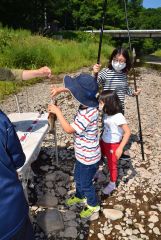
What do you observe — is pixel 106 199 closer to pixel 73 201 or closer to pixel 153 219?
pixel 73 201

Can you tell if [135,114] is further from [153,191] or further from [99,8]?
[99,8]

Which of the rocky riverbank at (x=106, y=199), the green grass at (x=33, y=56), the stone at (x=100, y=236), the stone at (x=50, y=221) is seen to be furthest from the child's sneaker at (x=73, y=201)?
the green grass at (x=33, y=56)

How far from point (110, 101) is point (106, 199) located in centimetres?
147

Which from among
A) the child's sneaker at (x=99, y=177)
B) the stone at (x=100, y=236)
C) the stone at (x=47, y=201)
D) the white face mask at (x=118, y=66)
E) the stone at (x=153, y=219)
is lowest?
A: the stone at (x=100, y=236)

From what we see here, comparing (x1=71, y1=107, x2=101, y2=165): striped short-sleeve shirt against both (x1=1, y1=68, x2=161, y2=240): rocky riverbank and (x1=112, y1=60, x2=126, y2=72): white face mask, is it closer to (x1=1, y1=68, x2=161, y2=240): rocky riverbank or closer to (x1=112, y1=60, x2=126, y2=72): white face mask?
(x1=1, y1=68, x2=161, y2=240): rocky riverbank

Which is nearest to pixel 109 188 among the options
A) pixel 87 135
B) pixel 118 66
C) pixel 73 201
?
pixel 73 201

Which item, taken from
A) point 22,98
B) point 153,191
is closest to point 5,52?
point 22,98

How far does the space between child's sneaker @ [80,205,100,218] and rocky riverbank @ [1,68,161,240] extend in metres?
0.09

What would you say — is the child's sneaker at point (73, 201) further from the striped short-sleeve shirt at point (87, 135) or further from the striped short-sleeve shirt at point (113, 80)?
the striped short-sleeve shirt at point (113, 80)

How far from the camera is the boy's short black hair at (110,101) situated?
4242mm

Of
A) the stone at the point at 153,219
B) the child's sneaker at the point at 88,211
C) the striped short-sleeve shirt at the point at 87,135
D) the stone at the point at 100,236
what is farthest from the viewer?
the stone at the point at 153,219

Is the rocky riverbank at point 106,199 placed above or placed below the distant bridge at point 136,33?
below

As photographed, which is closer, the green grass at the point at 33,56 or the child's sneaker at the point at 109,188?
the child's sneaker at the point at 109,188

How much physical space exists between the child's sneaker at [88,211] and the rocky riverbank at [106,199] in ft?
0.31
